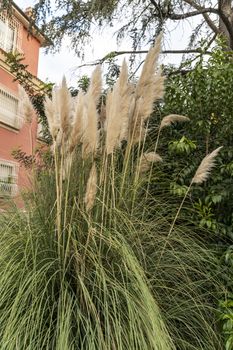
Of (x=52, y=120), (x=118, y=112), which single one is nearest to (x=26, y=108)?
(x=52, y=120)

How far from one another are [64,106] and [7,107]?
10901mm

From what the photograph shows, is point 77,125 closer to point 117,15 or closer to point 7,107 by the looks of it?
point 117,15

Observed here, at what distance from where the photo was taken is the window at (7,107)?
A: 1225cm

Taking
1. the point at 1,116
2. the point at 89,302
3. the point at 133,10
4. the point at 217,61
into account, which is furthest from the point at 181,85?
the point at 1,116

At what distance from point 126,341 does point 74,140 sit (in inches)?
46.0

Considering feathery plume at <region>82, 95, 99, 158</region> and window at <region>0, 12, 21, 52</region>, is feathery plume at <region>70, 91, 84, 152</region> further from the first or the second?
window at <region>0, 12, 21, 52</region>

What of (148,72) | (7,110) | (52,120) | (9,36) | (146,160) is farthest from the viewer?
(9,36)

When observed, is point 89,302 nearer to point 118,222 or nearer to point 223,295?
point 118,222

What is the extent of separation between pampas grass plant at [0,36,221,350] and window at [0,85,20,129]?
10113 mm

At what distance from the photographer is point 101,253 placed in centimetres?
227

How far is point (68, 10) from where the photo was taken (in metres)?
5.17

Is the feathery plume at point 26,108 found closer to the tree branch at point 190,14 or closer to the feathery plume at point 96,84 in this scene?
the feathery plume at point 96,84

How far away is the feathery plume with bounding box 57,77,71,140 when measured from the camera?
93.0 inches

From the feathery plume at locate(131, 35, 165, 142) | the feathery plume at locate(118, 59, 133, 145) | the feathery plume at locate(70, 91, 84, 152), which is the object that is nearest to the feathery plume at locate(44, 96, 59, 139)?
the feathery plume at locate(70, 91, 84, 152)
